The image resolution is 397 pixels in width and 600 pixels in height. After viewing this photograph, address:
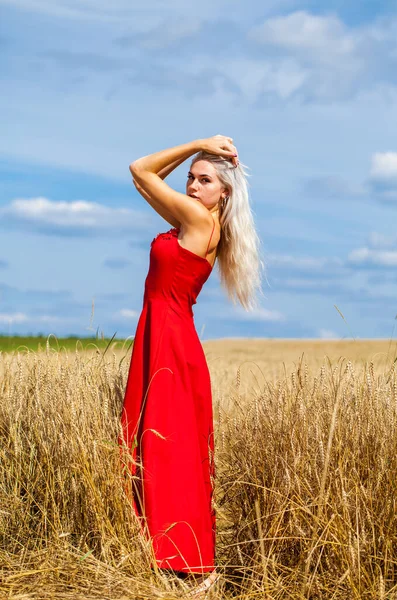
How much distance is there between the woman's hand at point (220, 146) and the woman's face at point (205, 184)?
105mm

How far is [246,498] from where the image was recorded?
426cm

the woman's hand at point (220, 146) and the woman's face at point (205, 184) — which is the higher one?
the woman's hand at point (220, 146)

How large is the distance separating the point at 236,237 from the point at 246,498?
154cm

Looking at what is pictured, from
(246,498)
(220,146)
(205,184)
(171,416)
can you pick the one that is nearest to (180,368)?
(171,416)

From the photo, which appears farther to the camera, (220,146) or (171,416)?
(220,146)

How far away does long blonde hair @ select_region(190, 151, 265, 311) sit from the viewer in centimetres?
428

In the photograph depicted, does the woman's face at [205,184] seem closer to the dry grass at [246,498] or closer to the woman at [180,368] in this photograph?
the woman at [180,368]

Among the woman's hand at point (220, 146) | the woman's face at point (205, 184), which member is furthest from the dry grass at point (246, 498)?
the woman's hand at point (220, 146)

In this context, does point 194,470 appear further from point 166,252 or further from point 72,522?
point 166,252

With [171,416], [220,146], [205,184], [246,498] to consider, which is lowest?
[246,498]

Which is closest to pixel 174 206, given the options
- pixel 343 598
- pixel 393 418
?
pixel 393 418

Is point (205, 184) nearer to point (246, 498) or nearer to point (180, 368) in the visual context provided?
point (180, 368)

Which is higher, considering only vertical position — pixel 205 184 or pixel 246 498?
pixel 205 184

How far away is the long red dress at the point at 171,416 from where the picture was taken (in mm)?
4004
